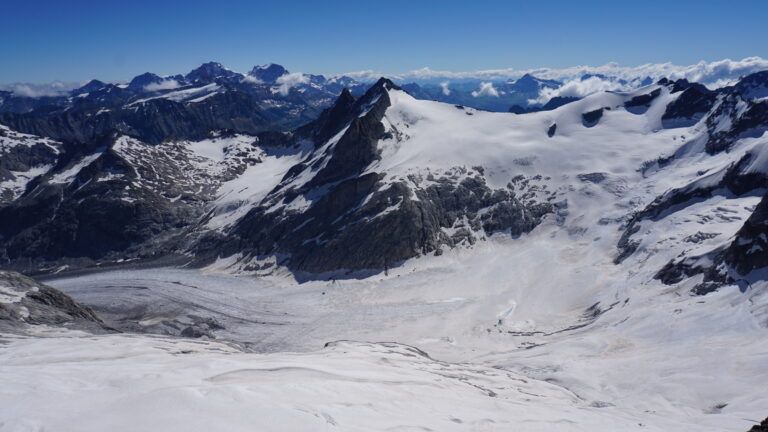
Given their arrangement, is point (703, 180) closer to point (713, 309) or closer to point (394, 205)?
point (713, 309)

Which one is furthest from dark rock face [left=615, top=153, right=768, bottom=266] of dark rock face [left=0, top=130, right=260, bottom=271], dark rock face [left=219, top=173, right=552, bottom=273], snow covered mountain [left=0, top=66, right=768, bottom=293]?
dark rock face [left=0, top=130, right=260, bottom=271]

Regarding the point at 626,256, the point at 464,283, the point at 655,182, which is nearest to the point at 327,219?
the point at 464,283

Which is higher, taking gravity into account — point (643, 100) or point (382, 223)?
point (643, 100)

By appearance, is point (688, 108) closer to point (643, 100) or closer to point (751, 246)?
point (643, 100)

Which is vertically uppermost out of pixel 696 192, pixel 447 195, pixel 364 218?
pixel 696 192

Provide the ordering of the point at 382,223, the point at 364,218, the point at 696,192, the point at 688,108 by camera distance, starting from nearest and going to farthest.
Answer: the point at 696,192 < the point at 382,223 < the point at 364,218 < the point at 688,108

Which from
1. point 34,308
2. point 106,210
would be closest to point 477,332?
point 34,308

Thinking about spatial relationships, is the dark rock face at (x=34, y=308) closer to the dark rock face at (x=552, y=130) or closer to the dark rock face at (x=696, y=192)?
the dark rock face at (x=696, y=192)

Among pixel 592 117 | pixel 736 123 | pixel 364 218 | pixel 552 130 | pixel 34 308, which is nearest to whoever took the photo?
pixel 34 308
